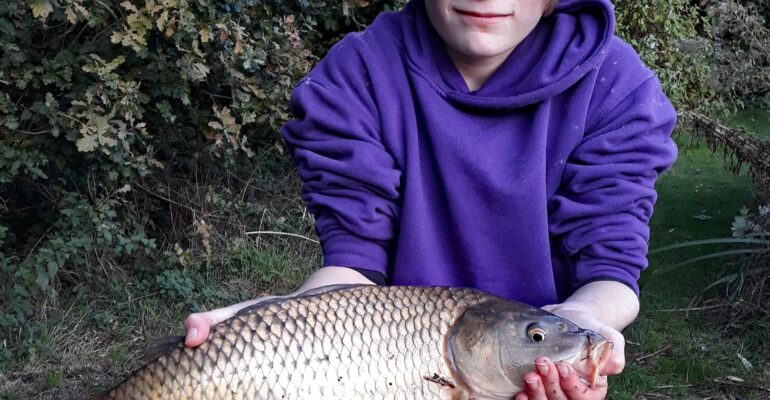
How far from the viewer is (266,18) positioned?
357 centimetres

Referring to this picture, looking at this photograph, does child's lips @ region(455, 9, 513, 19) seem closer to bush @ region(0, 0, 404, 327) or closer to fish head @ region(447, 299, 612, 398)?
fish head @ region(447, 299, 612, 398)

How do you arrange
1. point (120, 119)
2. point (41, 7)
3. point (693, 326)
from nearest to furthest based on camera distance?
point (41, 7) < point (120, 119) < point (693, 326)

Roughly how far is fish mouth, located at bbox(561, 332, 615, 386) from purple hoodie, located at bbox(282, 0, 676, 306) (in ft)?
1.14

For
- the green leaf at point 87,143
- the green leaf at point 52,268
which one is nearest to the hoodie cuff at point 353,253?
the green leaf at point 87,143

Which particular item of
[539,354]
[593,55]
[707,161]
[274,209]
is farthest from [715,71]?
[539,354]

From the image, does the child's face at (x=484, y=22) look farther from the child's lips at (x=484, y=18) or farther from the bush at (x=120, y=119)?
the bush at (x=120, y=119)

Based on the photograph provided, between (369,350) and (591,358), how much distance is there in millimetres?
337

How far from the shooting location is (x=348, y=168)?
191 centimetres

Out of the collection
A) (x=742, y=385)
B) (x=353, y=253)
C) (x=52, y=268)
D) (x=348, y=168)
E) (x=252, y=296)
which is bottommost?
(x=252, y=296)

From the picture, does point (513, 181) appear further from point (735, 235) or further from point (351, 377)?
point (735, 235)

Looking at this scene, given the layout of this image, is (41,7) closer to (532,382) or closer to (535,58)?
(535,58)

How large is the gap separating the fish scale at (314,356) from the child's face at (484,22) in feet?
1.82

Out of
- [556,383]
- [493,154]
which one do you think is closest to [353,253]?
[493,154]

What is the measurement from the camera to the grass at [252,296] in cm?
308
